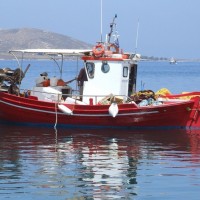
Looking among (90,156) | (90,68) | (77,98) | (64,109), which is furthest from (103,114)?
(90,156)

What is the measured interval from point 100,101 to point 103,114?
532 mm

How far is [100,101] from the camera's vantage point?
24.8 meters

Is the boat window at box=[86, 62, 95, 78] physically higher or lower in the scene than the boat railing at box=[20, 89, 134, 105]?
higher

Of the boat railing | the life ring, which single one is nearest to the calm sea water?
the boat railing

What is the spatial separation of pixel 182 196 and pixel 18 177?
3711mm

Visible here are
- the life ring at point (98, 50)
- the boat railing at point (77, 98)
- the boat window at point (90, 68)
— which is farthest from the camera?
the boat window at point (90, 68)

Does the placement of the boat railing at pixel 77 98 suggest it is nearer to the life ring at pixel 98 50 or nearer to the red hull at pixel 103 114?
the red hull at pixel 103 114

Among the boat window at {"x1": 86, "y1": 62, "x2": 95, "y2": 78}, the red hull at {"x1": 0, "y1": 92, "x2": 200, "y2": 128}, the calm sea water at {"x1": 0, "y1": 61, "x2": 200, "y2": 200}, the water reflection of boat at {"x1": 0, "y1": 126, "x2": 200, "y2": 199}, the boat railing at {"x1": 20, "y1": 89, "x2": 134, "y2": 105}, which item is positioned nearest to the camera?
the calm sea water at {"x1": 0, "y1": 61, "x2": 200, "y2": 200}

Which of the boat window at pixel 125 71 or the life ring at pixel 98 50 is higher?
the life ring at pixel 98 50

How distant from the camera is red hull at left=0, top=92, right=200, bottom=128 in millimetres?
24422

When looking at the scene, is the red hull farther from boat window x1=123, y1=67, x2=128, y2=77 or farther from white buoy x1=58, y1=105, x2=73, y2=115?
boat window x1=123, y1=67, x2=128, y2=77

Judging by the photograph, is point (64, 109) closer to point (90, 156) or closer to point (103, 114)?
point (103, 114)

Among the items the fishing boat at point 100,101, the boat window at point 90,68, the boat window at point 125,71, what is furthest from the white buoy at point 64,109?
the boat window at point 125,71

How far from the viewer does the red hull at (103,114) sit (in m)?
24.4
